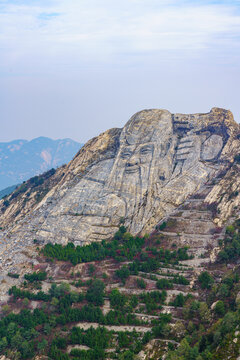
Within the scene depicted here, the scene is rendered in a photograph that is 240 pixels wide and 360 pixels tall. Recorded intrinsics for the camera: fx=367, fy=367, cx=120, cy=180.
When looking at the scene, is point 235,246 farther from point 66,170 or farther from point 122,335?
point 66,170

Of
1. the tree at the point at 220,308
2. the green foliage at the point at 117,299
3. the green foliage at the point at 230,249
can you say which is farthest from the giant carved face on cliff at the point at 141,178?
the tree at the point at 220,308

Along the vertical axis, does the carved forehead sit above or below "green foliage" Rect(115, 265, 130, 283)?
above

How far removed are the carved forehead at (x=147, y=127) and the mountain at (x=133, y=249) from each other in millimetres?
260

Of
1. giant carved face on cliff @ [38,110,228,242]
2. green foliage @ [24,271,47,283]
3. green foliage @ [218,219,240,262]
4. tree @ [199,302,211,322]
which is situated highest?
giant carved face on cliff @ [38,110,228,242]

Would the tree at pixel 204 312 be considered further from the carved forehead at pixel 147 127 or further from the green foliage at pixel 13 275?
the carved forehead at pixel 147 127

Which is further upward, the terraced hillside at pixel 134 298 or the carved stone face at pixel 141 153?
the carved stone face at pixel 141 153

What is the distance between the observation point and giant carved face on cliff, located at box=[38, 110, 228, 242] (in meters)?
75.3

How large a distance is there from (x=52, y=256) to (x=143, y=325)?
80.4ft

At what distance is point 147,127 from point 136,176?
13207 mm

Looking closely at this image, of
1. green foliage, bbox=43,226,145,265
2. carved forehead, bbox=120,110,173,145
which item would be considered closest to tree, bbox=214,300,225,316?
green foliage, bbox=43,226,145,265

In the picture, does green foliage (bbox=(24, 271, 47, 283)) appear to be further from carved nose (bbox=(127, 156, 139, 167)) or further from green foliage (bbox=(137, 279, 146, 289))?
carved nose (bbox=(127, 156, 139, 167))

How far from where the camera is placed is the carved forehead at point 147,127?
8512cm

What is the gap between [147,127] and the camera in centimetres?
8612

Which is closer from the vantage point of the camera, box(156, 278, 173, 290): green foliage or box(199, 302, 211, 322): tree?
box(199, 302, 211, 322): tree
